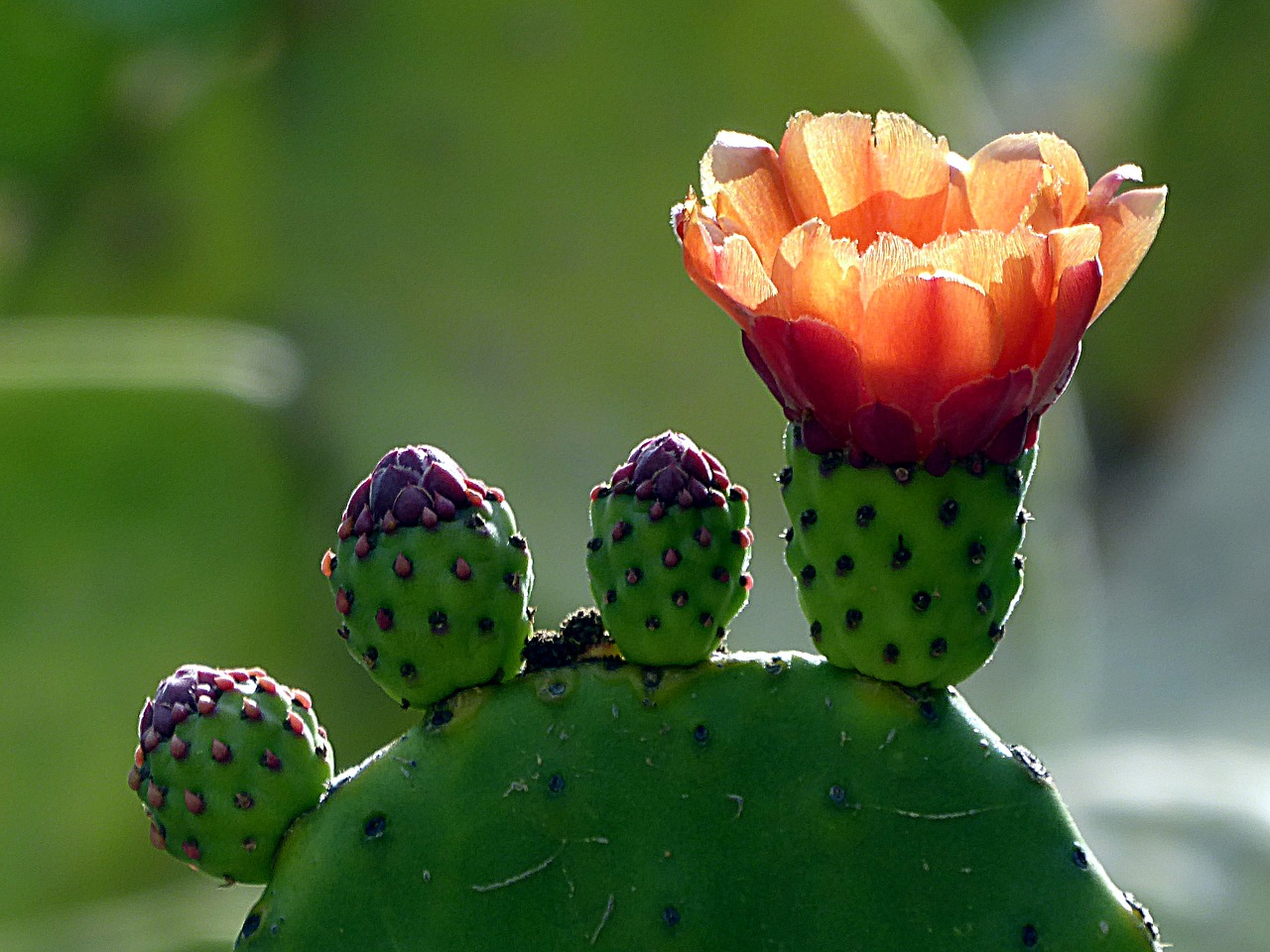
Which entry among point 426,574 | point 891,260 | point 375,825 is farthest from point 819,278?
point 375,825

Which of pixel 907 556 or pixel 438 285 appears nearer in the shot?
pixel 907 556

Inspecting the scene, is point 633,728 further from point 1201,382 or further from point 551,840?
point 1201,382

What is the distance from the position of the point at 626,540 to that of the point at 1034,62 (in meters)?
3.94

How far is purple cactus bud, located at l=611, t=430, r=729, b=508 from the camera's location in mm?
833

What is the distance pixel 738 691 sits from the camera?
34.0 inches

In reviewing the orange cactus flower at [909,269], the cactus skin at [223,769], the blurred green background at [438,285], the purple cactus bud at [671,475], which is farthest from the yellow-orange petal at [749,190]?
the blurred green background at [438,285]

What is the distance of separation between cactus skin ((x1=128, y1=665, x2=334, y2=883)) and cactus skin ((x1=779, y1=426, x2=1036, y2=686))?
0.91ft

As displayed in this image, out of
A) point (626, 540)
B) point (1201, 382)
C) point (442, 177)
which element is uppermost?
point (626, 540)

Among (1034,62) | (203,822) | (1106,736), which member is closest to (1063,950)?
(203,822)

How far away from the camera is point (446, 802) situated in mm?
865

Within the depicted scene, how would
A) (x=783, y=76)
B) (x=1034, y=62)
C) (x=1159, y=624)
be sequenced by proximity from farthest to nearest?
1. (x=1034, y=62)
2. (x=1159, y=624)
3. (x=783, y=76)

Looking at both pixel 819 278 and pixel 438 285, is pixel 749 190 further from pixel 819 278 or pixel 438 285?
pixel 438 285

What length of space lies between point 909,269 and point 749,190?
0.09 meters

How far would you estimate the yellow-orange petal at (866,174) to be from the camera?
78 centimetres
